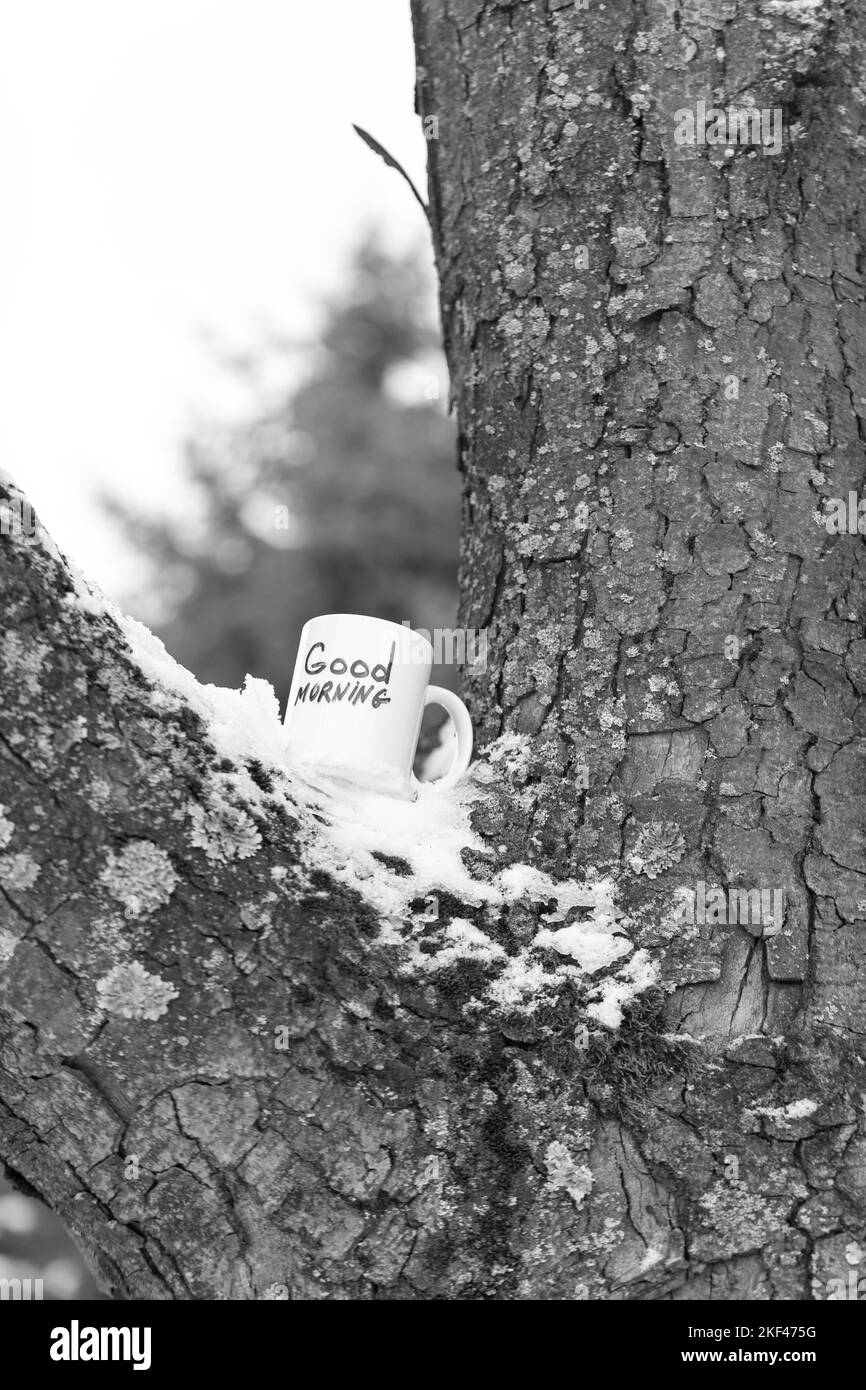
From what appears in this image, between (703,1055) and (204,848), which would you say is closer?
(204,848)

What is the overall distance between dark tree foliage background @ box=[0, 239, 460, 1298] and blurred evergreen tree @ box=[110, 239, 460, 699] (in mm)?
15

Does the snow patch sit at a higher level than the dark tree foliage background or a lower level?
lower

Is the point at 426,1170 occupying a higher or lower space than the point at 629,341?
lower

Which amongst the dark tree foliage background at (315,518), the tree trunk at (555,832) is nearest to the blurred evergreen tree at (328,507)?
the dark tree foliage background at (315,518)

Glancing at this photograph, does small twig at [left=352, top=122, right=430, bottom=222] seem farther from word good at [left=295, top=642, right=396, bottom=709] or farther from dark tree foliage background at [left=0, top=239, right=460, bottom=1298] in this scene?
dark tree foliage background at [left=0, top=239, right=460, bottom=1298]

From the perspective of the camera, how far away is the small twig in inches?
78.6

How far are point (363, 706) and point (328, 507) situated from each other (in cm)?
1000

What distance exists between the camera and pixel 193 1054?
1.18m

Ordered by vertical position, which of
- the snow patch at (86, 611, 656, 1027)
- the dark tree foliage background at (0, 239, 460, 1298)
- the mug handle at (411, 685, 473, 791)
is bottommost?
the snow patch at (86, 611, 656, 1027)

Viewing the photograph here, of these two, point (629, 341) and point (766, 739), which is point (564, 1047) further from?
point (629, 341)

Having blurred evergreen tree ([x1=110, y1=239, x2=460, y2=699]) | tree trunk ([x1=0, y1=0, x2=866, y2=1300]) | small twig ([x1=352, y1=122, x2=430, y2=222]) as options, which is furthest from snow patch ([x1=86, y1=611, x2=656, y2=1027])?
blurred evergreen tree ([x1=110, y1=239, x2=460, y2=699])
